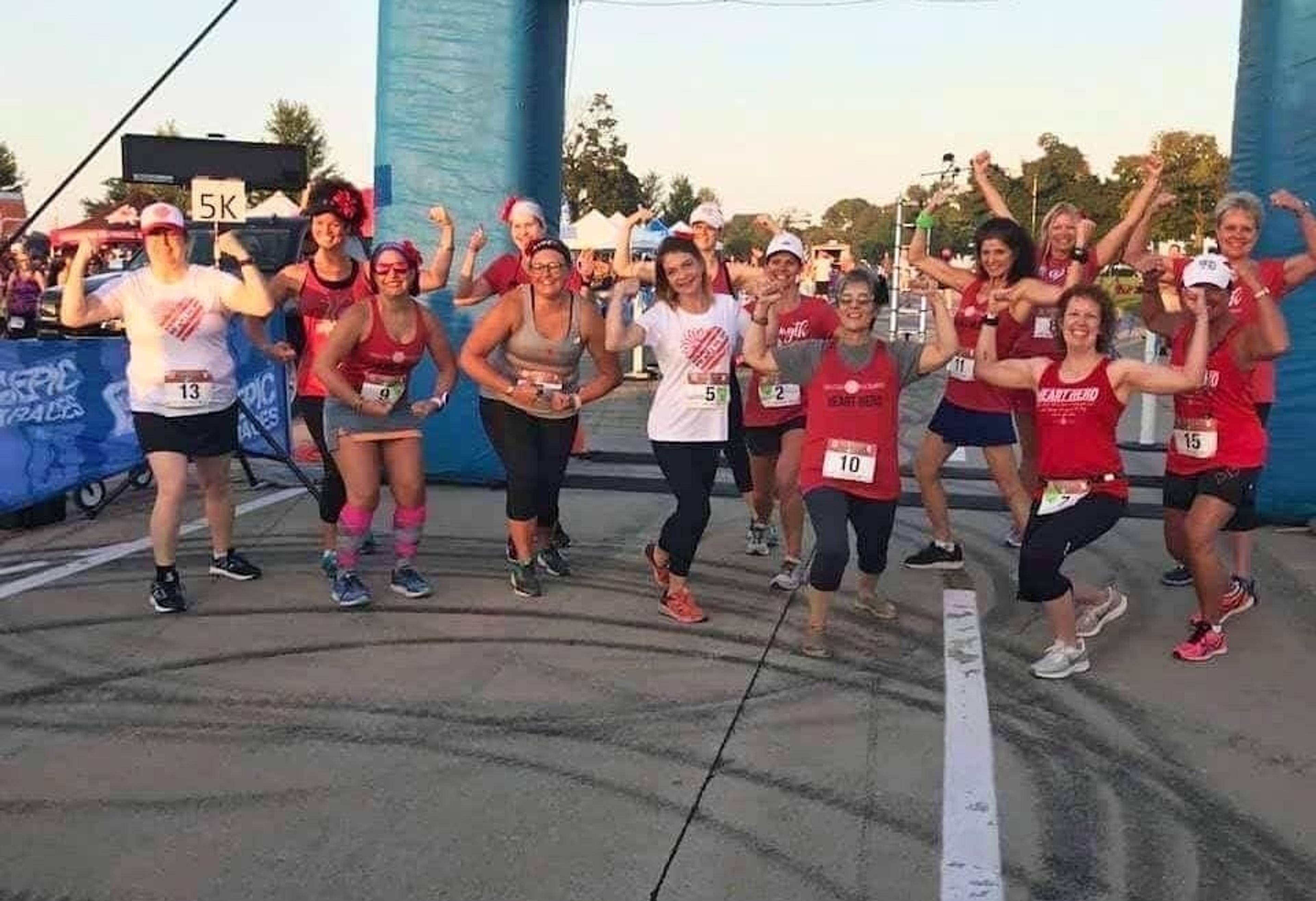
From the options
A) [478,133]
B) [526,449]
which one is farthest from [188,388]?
[478,133]

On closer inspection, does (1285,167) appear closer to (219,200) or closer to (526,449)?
(526,449)

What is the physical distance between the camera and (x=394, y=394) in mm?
5629

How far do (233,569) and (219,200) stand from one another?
696 centimetres

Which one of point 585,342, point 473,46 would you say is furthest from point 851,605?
point 473,46

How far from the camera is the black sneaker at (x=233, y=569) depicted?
618 cm

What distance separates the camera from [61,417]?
731 cm

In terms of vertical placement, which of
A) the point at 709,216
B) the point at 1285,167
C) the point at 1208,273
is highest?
the point at 1285,167

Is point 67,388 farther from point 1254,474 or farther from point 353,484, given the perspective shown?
point 1254,474

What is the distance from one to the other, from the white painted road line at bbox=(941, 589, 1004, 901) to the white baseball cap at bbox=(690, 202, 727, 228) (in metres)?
2.62

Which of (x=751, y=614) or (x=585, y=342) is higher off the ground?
(x=585, y=342)

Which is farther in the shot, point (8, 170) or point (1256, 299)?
point (8, 170)

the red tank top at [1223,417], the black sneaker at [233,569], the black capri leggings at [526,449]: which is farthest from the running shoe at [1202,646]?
the black sneaker at [233,569]

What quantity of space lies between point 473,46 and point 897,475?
452 centimetres

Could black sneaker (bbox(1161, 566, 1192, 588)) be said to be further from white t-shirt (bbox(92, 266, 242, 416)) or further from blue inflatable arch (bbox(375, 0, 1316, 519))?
white t-shirt (bbox(92, 266, 242, 416))
